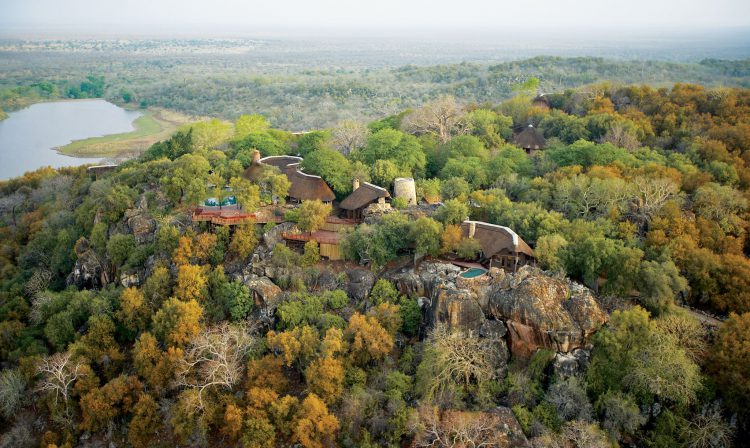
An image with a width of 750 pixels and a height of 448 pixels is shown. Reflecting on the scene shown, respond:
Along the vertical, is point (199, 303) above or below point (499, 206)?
below

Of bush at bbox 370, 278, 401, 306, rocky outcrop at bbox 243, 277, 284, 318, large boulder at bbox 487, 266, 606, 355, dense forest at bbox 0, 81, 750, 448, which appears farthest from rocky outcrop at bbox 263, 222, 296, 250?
large boulder at bbox 487, 266, 606, 355

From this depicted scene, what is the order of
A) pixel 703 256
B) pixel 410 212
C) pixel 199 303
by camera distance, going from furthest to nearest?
pixel 410 212
pixel 199 303
pixel 703 256

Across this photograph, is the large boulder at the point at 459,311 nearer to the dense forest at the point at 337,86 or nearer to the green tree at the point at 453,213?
the green tree at the point at 453,213

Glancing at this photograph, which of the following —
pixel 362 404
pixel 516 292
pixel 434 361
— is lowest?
pixel 362 404

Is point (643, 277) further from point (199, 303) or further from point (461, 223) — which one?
point (199, 303)

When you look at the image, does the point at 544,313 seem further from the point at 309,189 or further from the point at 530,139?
the point at 530,139

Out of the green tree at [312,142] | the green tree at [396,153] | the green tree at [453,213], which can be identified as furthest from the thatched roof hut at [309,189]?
the green tree at [453,213]

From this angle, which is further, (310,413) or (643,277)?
(643,277)

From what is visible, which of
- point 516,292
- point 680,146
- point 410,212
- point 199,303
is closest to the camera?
point 516,292

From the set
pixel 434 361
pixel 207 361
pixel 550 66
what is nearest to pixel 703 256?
pixel 434 361
